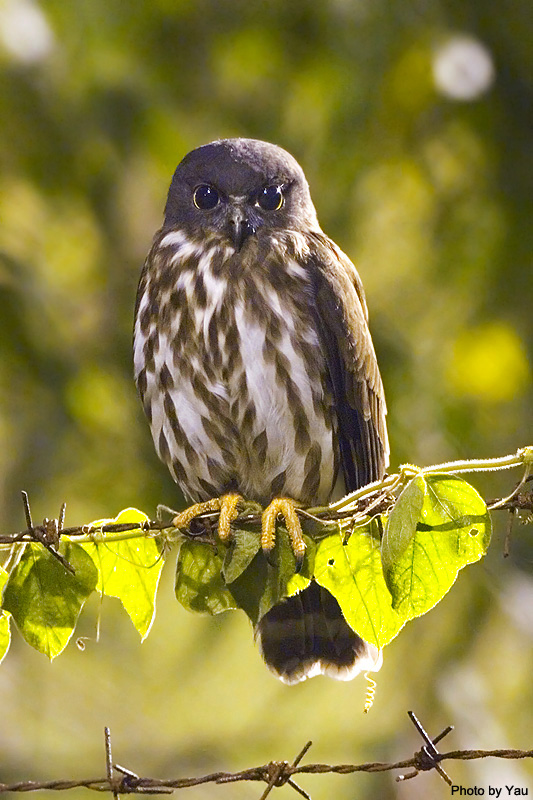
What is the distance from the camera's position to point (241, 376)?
10.8 feet

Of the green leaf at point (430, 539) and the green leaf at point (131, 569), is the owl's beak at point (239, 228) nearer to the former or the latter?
the green leaf at point (131, 569)

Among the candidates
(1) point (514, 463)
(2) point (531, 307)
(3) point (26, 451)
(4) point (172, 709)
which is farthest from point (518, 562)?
(1) point (514, 463)

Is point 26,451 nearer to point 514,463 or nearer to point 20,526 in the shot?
point 20,526

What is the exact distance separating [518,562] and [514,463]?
157 inches

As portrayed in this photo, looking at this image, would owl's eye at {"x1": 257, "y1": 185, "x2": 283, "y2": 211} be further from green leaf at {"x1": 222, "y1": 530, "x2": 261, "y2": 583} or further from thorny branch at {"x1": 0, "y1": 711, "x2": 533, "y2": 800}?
thorny branch at {"x1": 0, "y1": 711, "x2": 533, "y2": 800}

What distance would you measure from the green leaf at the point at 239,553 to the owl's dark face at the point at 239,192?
46.1 inches

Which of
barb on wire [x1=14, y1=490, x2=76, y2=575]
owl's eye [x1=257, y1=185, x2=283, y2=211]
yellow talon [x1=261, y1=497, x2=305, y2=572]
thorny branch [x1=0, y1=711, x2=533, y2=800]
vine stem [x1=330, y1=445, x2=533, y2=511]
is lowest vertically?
thorny branch [x1=0, y1=711, x2=533, y2=800]

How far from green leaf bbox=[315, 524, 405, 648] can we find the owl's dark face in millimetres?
1424

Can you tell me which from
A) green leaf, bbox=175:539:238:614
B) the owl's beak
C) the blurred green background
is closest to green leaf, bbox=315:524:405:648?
green leaf, bbox=175:539:238:614

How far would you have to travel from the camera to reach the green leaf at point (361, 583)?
7.13 ft

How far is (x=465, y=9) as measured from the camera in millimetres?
7285

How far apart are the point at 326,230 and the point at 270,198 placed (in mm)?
3041

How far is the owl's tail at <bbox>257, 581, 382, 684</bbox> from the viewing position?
126 inches

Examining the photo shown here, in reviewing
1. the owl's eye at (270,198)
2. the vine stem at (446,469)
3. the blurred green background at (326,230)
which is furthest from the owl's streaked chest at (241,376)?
the blurred green background at (326,230)
